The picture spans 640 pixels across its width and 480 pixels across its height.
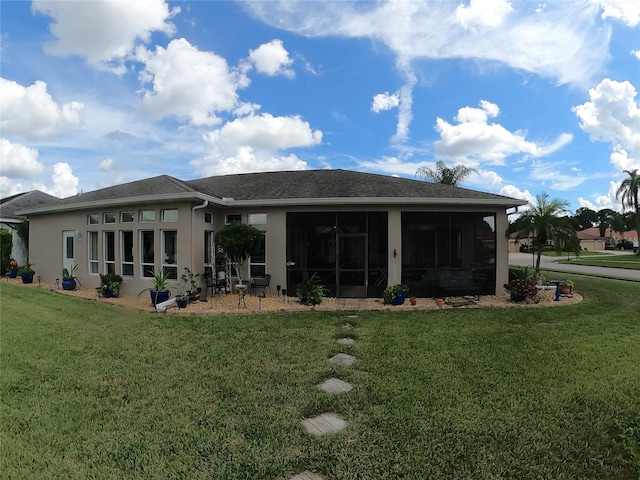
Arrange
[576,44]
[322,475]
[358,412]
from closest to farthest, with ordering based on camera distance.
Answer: [322,475], [358,412], [576,44]

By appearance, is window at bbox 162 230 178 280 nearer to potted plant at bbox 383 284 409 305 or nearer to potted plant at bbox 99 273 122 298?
potted plant at bbox 99 273 122 298

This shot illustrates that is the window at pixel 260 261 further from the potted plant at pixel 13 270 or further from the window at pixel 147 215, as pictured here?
the potted plant at pixel 13 270

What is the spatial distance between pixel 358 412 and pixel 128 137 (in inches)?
479

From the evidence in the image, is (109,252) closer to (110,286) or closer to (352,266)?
(110,286)

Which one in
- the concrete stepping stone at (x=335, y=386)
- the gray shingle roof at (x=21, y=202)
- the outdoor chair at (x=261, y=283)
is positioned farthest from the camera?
the gray shingle roof at (x=21, y=202)

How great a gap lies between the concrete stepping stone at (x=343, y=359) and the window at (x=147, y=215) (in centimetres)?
817

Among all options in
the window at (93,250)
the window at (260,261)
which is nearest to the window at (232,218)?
the window at (260,261)

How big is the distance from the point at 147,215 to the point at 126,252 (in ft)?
5.48

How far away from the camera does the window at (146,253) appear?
11047mm

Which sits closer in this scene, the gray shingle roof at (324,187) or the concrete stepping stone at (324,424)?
the concrete stepping stone at (324,424)

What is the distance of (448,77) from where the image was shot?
38.8 feet

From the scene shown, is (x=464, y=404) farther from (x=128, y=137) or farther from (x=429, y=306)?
(x=128, y=137)

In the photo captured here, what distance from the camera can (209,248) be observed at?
37.4 feet

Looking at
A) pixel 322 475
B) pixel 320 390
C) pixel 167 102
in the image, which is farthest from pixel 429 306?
pixel 167 102
